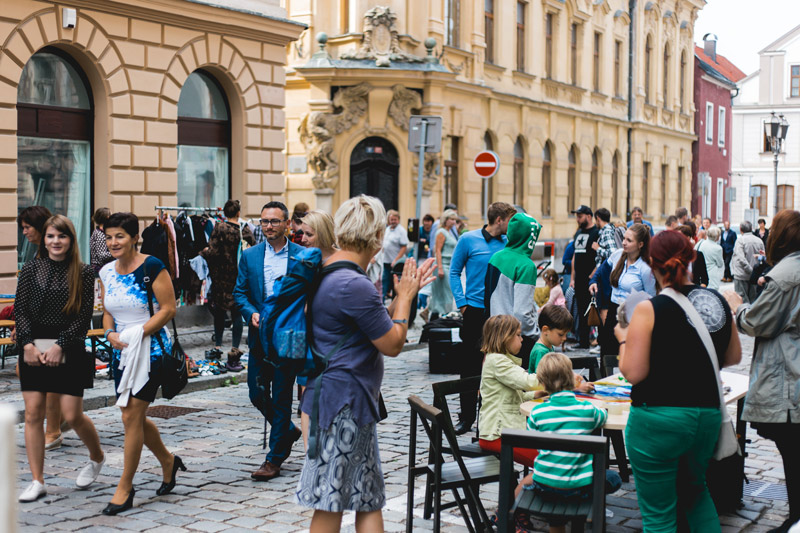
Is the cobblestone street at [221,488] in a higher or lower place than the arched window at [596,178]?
lower

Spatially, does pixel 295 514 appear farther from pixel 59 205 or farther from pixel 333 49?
pixel 333 49

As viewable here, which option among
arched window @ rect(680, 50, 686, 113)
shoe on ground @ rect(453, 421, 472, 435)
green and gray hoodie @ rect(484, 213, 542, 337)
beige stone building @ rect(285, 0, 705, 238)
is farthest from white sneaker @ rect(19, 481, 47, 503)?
arched window @ rect(680, 50, 686, 113)

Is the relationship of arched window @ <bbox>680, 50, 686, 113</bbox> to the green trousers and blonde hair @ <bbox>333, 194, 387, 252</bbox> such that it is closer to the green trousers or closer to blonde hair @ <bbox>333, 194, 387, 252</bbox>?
the green trousers

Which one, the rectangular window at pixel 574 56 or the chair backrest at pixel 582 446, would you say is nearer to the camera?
the chair backrest at pixel 582 446

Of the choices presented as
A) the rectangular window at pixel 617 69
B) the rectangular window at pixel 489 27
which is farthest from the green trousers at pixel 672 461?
the rectangular window at pixel 617 69

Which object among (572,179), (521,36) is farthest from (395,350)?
(572,179)

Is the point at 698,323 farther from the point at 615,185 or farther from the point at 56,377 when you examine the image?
the point at 615,185

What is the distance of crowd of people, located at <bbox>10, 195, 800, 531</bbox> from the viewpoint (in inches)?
178

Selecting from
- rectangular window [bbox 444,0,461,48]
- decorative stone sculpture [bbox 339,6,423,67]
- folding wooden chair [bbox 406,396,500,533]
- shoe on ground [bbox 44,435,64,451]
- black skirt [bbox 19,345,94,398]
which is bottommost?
shoe on ground [bbox 44,435,64,451]

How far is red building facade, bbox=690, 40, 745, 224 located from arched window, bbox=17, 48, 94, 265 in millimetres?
36332

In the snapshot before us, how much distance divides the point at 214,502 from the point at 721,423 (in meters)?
3.40

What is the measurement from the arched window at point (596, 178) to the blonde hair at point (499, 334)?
30.8 meters

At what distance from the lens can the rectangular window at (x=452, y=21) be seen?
1048 inches

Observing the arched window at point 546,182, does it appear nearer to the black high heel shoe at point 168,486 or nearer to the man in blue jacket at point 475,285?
the man in blue jacket at point 475,285
